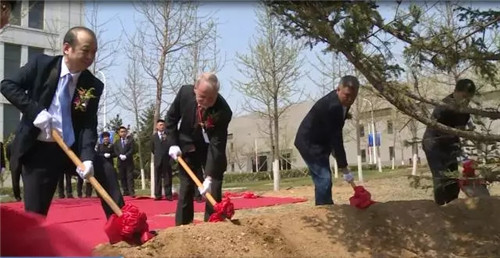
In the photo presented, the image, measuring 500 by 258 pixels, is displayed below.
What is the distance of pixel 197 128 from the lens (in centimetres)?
437

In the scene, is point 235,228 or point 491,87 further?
point 491,87

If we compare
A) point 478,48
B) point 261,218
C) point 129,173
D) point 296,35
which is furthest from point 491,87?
point 129,173

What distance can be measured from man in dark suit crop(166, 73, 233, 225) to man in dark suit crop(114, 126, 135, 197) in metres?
7.05

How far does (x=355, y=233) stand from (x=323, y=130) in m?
0.96

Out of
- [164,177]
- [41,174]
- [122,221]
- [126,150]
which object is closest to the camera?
[41,174]

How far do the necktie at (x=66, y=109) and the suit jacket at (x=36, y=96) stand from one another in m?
0.03

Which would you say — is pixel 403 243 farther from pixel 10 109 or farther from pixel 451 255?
pixel 10 109

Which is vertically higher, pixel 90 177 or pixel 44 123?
pixel 44 123

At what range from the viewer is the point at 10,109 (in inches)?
898

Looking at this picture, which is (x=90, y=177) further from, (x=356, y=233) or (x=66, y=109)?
(x=356, y=233)

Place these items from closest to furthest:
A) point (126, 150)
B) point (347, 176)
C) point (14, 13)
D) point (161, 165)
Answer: point (14, 13) → point (347, 176) → point (161, 165) → point (126, 150)

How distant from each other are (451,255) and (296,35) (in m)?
1.88

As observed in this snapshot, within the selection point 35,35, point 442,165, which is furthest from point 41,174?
point 35,35

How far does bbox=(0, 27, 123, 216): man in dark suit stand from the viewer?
307cm
